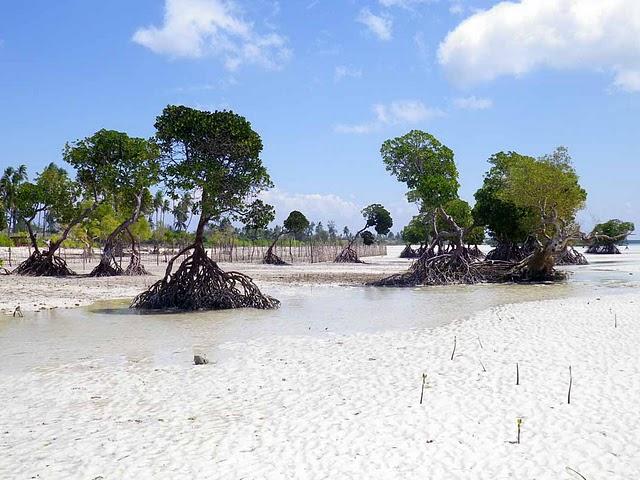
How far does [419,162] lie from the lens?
32.7 metres

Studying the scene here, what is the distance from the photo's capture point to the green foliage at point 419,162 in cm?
3144

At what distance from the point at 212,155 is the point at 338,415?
39.1 ft

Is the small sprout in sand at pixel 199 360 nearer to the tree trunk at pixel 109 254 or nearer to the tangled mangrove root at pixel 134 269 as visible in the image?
the tree trunk at pixel 109 254

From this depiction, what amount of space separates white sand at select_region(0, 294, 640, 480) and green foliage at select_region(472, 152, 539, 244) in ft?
85.2

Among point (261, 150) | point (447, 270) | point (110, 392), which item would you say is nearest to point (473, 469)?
point (110, 392)

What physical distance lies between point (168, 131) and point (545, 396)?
13.1m

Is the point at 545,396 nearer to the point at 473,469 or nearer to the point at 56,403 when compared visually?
the point at 473,469

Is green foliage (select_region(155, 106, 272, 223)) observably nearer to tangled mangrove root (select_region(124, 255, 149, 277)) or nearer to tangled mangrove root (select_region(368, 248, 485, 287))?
tangled mangrove root (select_region(368, 248, 485, 287))

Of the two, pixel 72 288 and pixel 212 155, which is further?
pixel 72 288

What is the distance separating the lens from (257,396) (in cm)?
816

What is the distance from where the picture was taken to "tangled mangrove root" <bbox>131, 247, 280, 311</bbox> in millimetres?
18125

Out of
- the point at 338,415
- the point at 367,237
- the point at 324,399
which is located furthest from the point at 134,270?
the point at 367,237

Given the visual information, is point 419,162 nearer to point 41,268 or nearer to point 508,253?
point 508,253

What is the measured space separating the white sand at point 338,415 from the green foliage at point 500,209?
25974 mm
